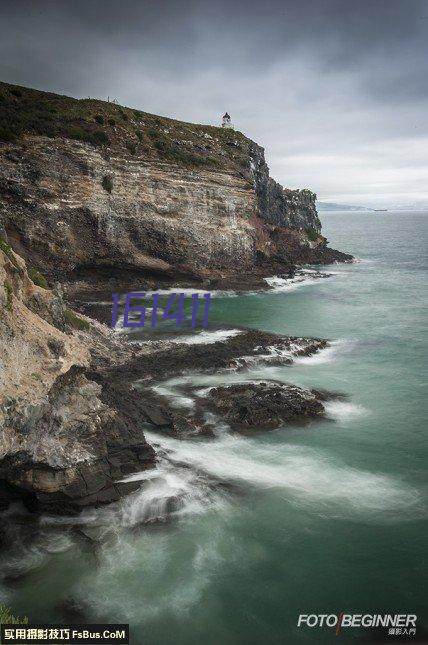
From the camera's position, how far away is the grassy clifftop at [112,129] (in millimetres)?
45938

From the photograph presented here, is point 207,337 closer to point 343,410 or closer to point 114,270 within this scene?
point 343,410

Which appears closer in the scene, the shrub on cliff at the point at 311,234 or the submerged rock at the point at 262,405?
the submerged rock at the point at 262,405

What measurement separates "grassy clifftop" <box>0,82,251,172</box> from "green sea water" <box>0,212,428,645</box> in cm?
Answer: 3361

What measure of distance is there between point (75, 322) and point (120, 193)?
82.5 ft

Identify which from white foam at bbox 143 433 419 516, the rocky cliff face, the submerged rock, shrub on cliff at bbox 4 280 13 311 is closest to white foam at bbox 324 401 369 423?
the submerged rock

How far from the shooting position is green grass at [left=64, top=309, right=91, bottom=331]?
26.0m

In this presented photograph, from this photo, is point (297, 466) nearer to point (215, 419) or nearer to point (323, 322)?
point (215, 419)

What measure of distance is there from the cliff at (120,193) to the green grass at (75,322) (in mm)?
16973

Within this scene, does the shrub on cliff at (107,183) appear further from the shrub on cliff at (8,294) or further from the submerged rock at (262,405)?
the shrub on cliff at (8,294)

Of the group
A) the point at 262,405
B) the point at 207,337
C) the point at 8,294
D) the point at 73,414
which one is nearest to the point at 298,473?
the point at 262,405

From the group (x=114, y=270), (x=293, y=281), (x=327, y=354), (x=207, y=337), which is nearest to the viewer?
(x=327, y=354)

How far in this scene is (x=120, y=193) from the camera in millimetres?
48469

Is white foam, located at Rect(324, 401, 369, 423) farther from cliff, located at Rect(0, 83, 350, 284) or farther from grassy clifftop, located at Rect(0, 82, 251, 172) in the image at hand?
grassy clifftop, located at Rect(0, 82, 251, 172)

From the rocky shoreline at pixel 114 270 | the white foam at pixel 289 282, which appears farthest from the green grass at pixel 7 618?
the white foam at pixel 289 282
